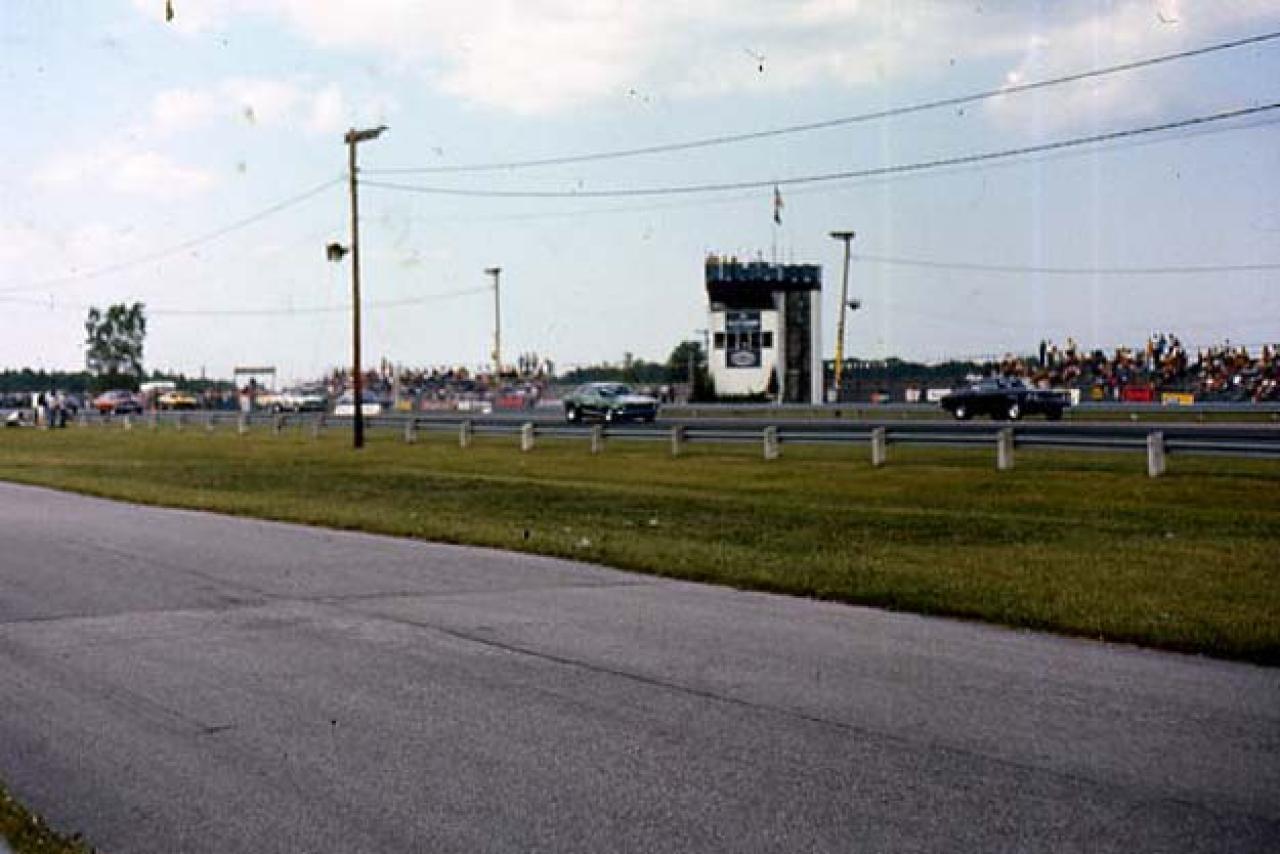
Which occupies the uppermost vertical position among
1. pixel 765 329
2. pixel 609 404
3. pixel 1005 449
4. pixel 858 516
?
pixel 765 329

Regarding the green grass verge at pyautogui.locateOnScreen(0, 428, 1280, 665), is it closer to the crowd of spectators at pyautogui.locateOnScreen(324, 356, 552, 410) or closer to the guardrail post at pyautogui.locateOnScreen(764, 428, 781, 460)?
the guardrail post at pyautogui.locateOnScreen(764, 428, 781, 460)

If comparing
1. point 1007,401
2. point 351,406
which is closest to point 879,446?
point 1007,401

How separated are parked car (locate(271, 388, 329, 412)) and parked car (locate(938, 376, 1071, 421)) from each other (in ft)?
148

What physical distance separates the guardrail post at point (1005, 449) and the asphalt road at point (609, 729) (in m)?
15.7

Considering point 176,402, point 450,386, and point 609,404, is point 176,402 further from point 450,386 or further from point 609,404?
point 609,404

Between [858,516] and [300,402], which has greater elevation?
[300,402]

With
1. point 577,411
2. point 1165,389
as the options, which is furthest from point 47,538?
point 1165,389

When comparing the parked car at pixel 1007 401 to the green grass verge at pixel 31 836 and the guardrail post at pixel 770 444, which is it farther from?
the green grass verge at pixel 31 836

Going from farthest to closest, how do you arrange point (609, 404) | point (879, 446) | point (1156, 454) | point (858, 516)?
point (609, 404)
point (879, 446)
point (1156, 454)
point (858, 516)

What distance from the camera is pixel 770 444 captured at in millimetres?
33156

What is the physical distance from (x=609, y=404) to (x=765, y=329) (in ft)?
122

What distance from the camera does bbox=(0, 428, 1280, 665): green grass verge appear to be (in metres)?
12.1

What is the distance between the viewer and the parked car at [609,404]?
168 feet

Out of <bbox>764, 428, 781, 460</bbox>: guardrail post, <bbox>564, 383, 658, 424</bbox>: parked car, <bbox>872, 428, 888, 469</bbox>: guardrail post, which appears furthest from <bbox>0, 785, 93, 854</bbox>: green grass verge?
<bbox>564, 383, 658, 424</bbox>: parked car
